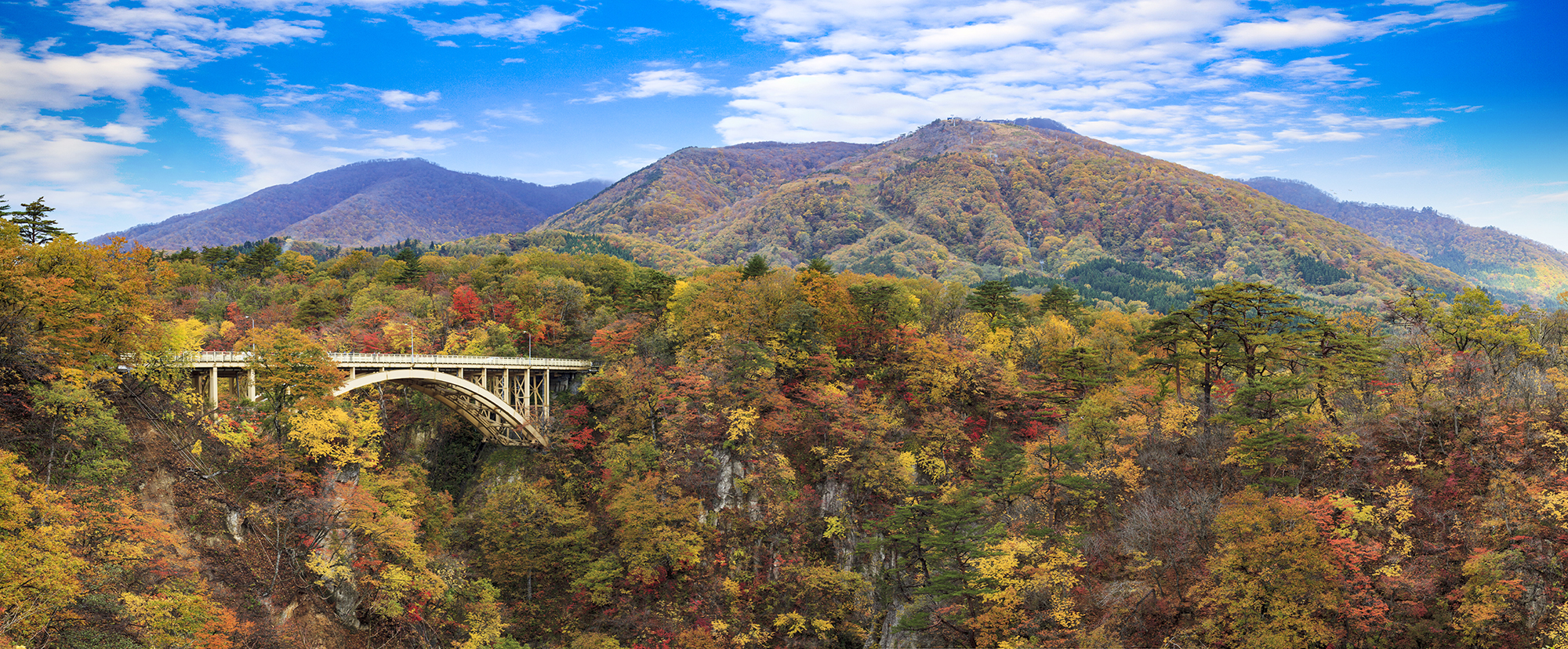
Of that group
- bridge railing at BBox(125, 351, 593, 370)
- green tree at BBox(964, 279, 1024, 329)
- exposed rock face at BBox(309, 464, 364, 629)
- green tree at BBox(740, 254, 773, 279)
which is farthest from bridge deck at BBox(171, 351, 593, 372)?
green tree at BBox(964, 279, 1024, 329)

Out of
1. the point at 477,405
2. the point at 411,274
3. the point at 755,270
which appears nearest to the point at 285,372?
the point at 477,405

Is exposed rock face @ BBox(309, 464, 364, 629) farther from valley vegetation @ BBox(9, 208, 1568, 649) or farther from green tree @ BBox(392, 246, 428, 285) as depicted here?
green tree @ BBox(392, 246, 428, 285)

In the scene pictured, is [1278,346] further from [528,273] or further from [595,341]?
[528,273]

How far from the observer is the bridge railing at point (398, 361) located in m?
32.4

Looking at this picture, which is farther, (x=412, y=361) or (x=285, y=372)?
(x=412, y=361)

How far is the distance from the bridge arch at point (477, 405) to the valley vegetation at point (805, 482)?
1.39 meters

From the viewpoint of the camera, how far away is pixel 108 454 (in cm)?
2694

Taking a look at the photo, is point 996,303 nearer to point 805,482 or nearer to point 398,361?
point 805,482

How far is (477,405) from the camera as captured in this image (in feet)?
155

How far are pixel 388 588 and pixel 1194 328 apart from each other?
36.8m

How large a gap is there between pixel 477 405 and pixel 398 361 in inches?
263

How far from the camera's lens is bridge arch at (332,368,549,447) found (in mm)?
42375

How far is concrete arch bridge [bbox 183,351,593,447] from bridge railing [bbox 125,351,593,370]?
1.7 inches

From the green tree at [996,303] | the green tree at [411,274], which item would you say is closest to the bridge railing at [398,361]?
the green tree at [411,274]
